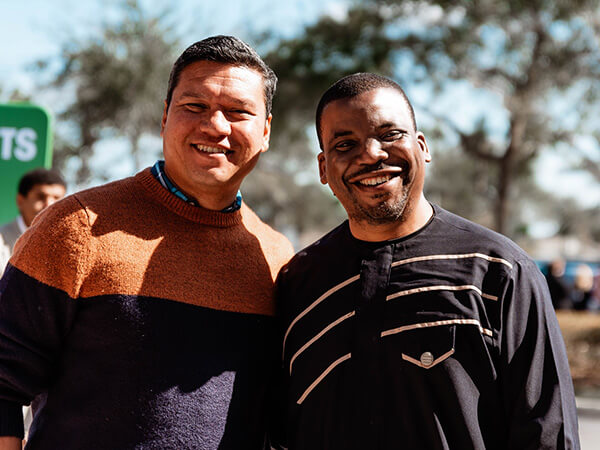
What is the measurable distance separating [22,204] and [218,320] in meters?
3.78

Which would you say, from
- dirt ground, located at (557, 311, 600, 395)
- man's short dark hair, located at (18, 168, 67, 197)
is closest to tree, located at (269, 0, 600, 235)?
dirt ground, located at (557, 311, 600, 395)

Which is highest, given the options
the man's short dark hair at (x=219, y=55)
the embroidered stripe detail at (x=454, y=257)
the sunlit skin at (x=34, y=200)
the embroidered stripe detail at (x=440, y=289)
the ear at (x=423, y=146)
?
the sunlit skin at (x=34, y=200)

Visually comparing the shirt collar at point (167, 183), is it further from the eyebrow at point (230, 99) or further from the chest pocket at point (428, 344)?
the chest pocket at point (428, 344)

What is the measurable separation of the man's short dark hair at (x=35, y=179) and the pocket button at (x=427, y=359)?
4308mm

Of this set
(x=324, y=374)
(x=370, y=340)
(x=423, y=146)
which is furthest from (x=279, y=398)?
(x=423, y=146)

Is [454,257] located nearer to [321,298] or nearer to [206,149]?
[321,298]

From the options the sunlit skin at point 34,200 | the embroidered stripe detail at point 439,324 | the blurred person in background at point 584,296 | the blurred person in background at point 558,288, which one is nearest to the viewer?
the embroidered stripe detail at point 439,324

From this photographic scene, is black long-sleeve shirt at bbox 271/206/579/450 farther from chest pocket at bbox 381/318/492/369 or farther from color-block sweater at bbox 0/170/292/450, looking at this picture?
color-block sweater at bbox 0/170/292/450

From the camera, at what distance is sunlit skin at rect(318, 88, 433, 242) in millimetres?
2398

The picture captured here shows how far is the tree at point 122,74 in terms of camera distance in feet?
51.2

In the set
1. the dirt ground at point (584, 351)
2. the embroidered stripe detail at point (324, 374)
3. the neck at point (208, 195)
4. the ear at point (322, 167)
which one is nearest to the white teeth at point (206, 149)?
the neck at point (208, 195)

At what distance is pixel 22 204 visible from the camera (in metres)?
5.60

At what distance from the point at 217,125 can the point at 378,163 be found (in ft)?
2.05

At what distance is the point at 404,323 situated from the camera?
7.43ft
